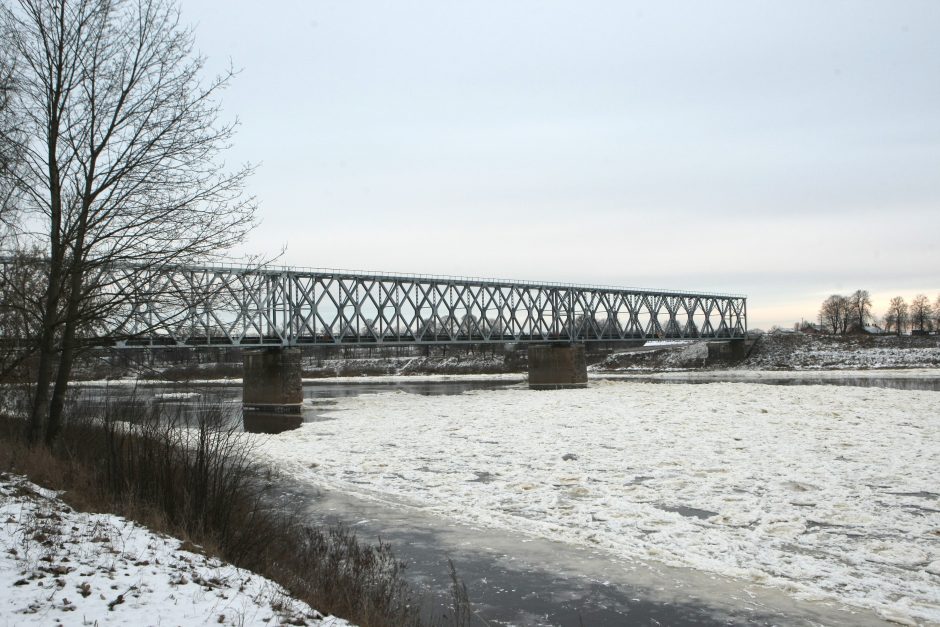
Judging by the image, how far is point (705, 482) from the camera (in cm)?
1543

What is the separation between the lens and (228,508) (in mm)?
9680

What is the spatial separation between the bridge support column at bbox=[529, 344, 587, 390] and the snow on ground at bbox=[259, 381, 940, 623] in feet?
144

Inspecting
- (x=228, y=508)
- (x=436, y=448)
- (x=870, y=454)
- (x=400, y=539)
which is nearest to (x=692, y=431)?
(x=870, y=454)

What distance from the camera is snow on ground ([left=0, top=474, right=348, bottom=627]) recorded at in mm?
5926

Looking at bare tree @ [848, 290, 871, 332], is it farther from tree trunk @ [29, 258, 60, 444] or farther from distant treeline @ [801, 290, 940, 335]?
tree trunk @ [29, 258, 60, 444]

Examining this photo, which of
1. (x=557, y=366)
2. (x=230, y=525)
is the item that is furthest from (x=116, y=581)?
(x=557, y=366)

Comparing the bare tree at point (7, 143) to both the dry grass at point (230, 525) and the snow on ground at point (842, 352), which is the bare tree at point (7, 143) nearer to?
the dry grass at point (230, 525)

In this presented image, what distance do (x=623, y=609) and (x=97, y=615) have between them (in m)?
5.70

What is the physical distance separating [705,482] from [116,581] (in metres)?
12.1

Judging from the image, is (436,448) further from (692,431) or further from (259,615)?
(259,615)

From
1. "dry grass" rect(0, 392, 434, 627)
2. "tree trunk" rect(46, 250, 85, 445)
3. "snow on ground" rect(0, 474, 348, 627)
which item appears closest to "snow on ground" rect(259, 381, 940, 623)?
"dry grass" rect(0, 392, 434, 627)

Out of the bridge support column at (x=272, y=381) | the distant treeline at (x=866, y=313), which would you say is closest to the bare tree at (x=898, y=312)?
the distant treeline at (x=866, y=313)

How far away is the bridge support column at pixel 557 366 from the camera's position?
7438 cm

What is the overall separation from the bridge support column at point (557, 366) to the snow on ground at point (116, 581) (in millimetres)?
65982
